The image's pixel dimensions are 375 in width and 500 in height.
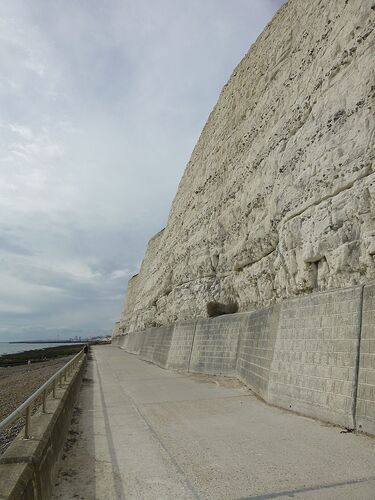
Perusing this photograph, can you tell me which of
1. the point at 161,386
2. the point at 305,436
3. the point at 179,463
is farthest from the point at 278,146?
the point at 179,463

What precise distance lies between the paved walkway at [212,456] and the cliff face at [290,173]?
3.84 metres

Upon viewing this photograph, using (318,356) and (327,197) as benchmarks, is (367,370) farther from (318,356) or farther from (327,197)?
(327,197)

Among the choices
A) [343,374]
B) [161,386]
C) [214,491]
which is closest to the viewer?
[214,491]

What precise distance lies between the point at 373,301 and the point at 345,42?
9.12m

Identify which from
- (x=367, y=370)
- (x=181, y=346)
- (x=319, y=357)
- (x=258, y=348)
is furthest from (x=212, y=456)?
(x=181, y=346)

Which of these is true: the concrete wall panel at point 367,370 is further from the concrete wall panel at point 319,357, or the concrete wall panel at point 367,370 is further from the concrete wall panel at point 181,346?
the concrete wall panel at point 181,346

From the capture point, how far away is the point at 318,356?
8828 mm

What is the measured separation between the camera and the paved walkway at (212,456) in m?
5.01

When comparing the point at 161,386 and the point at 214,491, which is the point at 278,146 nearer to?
the point at 161,386

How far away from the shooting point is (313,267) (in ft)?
38.9

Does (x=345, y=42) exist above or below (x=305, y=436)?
above

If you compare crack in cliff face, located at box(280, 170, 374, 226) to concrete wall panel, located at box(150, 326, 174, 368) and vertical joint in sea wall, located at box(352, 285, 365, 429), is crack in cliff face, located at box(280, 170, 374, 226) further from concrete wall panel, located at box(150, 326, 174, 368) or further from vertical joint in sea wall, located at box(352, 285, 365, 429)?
concrete wall panel, located at box(150, 326, 174, 368)

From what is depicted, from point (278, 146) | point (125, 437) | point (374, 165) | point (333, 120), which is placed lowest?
point (125, 437)

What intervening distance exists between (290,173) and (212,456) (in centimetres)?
1062
